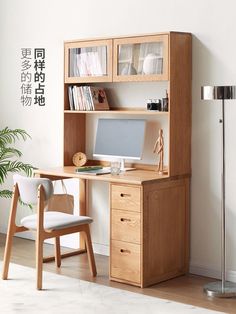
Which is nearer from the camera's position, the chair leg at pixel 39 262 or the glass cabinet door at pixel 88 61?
the chair leg at pixel 39 262

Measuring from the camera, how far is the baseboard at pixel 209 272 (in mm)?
4685

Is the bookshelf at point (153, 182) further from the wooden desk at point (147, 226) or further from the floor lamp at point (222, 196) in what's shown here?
the floor lamp at point (222, 196)

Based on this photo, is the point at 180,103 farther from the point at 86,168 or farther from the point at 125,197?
the point at 86,168

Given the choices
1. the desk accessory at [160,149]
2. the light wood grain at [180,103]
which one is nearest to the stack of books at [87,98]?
the desk accessory at [160,149]

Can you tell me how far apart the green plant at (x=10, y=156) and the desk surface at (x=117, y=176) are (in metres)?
0.71

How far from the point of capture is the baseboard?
4685 mm

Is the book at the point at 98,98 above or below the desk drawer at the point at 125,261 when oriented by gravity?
above

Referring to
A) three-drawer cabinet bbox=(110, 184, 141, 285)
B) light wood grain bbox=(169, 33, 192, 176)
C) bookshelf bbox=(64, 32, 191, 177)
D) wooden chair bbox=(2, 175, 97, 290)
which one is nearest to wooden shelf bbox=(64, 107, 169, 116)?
bookshelf bbox=(64, 32, 191, 177)

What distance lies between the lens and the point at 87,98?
520cm

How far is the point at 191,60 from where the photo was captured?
15.7ft

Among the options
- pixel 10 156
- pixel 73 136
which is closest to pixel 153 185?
pixel 73 136

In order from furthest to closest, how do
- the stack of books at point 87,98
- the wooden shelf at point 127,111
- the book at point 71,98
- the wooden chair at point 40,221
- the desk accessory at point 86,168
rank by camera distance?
the book at point 71,98
the stack of books at point 87,98
the desk accessory at point 86,168
the wooden shelf at point 127,111
the wooden chair at point 40,221

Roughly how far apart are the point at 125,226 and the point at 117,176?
37cm

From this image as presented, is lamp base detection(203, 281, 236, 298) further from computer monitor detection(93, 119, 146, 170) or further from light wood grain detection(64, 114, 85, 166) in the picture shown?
light wood grain detection(64, 114, 85, 166)
